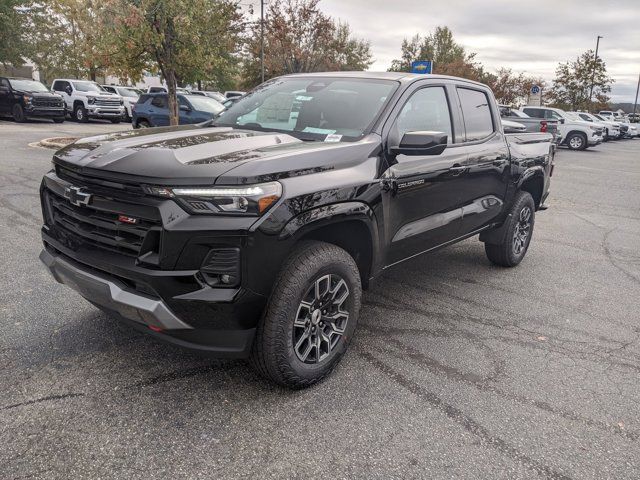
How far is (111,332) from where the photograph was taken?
3.63 metres

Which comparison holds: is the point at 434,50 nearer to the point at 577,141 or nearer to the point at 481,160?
the point at 577,141

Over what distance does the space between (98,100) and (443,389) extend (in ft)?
79.1

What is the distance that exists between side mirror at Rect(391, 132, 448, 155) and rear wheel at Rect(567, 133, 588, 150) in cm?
2288

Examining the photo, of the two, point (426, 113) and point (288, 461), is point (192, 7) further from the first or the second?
point (288, 461)

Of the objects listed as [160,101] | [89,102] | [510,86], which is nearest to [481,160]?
[160,101]

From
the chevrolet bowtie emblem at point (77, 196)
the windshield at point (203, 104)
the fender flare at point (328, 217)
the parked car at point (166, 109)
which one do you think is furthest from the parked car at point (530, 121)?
the chevrolet bowtie emblem at point (77, 196)

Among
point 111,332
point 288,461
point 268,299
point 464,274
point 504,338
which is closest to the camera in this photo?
point 288,461

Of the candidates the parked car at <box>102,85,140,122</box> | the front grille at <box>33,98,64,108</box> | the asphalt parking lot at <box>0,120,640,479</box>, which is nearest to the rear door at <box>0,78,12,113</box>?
the front grille at <box>33,98,64,108</box>

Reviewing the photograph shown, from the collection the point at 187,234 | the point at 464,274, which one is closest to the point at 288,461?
the point at 187,234

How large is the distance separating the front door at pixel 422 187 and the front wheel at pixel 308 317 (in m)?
0.54

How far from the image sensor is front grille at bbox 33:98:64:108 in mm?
21359

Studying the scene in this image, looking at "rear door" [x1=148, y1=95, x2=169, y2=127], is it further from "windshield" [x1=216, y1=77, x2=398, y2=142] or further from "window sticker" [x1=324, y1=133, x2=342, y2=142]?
"window sticker" [x1=324, y1=133, x2=342, y2=142]

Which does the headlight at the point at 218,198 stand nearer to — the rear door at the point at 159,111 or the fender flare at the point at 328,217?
the fender flare at the point at 328,217

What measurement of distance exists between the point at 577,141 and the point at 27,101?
76.4 feet
